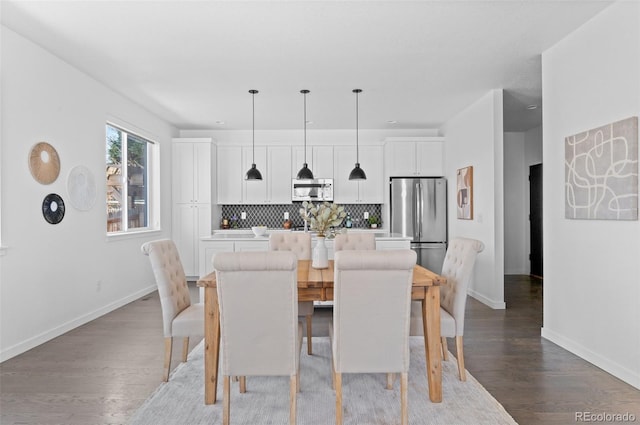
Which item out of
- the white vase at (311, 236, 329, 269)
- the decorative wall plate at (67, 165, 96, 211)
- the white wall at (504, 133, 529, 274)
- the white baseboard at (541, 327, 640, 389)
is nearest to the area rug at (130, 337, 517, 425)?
the white vase at (311, 236, 329, 269)

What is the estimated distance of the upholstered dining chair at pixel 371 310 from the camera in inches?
81.4

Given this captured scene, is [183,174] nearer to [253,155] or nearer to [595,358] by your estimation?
[253,155]

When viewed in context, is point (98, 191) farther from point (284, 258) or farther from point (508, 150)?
point (508, 150)

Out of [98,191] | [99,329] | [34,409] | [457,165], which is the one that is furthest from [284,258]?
[457,165]

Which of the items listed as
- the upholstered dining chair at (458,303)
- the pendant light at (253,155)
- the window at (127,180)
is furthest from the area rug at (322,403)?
the window at (127,180)

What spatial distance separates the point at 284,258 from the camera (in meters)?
2.05

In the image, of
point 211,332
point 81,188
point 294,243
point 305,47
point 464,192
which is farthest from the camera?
point 464,192

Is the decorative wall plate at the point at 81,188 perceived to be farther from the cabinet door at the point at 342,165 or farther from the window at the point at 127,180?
the cabinet door at the point at 342,165

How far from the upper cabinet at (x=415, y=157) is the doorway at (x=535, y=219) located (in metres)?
1.88

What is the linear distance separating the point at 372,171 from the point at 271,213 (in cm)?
202

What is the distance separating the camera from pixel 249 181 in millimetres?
7141

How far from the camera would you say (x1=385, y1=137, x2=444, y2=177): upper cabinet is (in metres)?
6.77

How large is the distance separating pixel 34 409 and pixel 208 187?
15.5 ft
